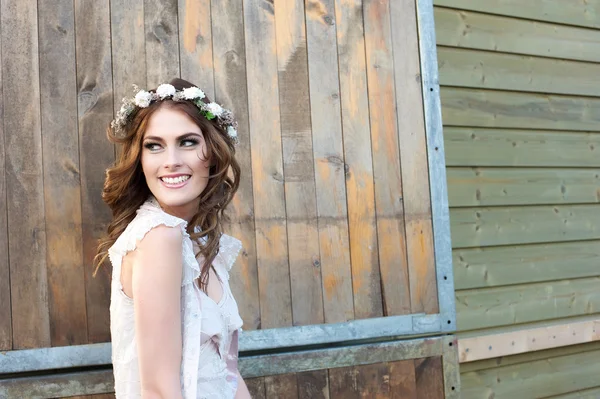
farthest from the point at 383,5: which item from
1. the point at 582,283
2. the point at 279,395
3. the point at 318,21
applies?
the point at 582,283

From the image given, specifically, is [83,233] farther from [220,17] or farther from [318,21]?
[318,21]

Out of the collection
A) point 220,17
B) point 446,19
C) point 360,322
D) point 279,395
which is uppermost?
point 446,19

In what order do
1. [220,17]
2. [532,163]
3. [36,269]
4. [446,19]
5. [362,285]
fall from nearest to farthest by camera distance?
[36,269] < [220,17] < [362,285] < [446,19] < [532,163]

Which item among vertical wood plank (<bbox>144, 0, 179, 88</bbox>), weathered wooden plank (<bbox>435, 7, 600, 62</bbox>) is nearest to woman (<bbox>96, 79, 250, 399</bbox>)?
vertical wood plank (<bbox>144, 0, 179, 88</bbox>)

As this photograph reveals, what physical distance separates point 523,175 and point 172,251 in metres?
2.61

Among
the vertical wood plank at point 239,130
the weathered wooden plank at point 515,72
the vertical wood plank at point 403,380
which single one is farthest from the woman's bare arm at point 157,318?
the weathered wooden plank at point 515,72

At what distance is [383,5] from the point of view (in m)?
2.80

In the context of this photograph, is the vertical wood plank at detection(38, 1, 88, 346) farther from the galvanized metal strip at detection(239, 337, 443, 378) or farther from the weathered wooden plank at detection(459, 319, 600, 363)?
the weathered wooden plank at detection(459, 319, 600, 363)

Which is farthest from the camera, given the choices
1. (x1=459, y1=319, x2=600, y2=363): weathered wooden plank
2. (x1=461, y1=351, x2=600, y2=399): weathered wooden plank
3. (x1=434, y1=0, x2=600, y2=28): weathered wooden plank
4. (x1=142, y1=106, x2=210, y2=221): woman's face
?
(x1=434, y1=0, x2=600, y2=28): weathered wooden plank

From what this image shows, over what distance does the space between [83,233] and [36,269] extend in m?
0.18

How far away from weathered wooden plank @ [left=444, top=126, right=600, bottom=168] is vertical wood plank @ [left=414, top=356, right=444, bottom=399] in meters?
1.12

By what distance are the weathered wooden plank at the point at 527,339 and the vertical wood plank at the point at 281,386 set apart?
1119mm

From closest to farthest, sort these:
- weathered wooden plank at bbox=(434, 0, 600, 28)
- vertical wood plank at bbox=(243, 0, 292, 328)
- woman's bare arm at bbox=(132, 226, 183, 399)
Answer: woman's bare arm at bbox=(132, 226, 183, 399), vertical wood plank at bbox=(243, 0, 292, 328), weathered wooden plank at bbox=(434, 0, 600, 28)

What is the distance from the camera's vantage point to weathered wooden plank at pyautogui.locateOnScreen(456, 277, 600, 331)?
3.55 metres
